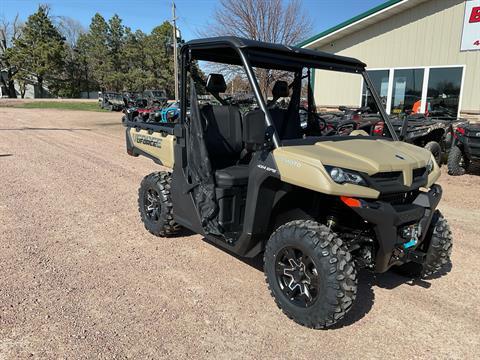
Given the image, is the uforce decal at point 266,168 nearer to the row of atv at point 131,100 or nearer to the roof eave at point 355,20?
the roof eave at point 355,20

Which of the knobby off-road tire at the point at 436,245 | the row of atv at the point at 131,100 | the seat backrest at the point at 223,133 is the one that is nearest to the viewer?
the knobby off-road tire at the point at 436,245

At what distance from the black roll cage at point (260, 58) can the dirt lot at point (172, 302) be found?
1428mm

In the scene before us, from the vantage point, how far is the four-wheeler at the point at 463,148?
26.9 feet

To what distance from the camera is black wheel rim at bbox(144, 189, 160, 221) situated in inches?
190

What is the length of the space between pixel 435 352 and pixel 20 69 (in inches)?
2385

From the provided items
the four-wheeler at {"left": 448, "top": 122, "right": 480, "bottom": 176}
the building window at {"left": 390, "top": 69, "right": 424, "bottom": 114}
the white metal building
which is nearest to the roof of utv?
the four-wheeler at {"left": 448, "top": 122, "right": 480, "bottom": 176}

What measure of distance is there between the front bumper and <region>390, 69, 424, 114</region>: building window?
10.2 meters

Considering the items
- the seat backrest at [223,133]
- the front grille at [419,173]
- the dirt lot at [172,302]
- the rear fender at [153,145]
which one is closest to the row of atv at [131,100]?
the rear fender at [153,145]

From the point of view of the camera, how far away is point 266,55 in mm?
3414

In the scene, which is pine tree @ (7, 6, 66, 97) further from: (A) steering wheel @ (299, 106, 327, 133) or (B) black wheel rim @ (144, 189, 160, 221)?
(A) steering wheel @ (299, 106, 327, 133)

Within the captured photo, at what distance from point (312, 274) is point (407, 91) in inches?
460

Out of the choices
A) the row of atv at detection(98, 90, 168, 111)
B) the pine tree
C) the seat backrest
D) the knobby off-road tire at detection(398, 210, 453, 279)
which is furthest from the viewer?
the pine tree

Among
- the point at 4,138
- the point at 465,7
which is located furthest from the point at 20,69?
the point at 465,7

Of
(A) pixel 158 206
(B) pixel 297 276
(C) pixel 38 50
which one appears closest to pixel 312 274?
(B) pixel 297 276
